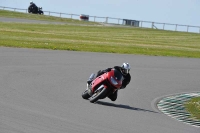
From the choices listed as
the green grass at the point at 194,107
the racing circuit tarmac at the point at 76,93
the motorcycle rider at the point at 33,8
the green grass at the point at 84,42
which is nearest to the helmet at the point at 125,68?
the racing circuit tarmac at the point at 76,93

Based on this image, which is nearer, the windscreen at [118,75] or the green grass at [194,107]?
the windscreen at [118,75]

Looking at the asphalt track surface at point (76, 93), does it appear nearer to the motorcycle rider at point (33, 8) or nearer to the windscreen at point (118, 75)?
the windscreen at point (118, 75)

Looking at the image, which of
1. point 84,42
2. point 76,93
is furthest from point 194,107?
point 84,42

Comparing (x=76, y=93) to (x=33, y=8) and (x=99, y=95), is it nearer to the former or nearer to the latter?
(x=99, y=95)

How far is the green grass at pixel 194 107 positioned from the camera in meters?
13.9

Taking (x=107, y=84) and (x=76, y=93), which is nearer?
(x=107, y=84)

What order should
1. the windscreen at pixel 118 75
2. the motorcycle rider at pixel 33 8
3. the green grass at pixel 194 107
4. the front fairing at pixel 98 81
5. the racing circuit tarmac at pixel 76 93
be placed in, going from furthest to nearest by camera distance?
the motorcycle rider at pixel 33 8 < the green grass at pixel 194 107 < the front fairing at pixel 98 81 < the windscreen at pixel 118 75 < the racing circuit tarmac at pixel 76 93

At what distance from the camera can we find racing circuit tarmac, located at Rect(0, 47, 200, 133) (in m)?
10.0

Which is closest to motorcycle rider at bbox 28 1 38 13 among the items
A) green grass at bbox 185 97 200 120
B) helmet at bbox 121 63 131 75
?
green grass at bbox 185 97 200 120

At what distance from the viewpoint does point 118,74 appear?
13.3 metres

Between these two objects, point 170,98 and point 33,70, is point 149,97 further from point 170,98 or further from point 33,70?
point 33,70

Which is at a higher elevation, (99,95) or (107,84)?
(107,84)

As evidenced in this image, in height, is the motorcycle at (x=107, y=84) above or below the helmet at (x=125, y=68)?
below

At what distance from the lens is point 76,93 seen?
47.7ft
